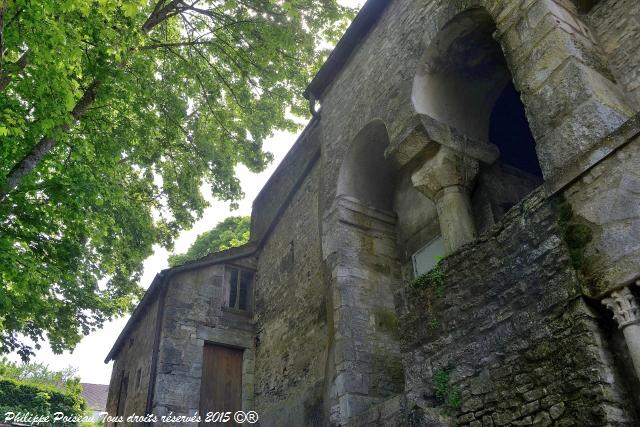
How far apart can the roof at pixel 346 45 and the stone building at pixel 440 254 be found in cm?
3

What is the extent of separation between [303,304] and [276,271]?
5.58 ft

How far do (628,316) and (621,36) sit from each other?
272 centimetres

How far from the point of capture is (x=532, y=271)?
3.60 meters

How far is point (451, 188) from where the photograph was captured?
567cm

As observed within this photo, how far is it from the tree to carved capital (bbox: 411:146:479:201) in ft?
11.0

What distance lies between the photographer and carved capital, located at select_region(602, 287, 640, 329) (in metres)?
2.98

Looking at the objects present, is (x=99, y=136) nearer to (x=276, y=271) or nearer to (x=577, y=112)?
(x=276, y=271)

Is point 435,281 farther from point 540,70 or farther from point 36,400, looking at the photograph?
point 36,400

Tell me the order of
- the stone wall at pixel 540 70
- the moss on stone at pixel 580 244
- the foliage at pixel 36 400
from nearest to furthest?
the moss on stone at pixel 580 244 → the stone wall at pixel 540 70 → the foliage at pixel 36 400

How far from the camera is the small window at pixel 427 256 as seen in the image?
6598 millimetres

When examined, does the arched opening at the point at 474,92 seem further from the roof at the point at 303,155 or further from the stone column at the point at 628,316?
the stone column at the point at 628,316

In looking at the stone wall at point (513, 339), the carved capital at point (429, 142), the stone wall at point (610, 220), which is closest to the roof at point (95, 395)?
the carved capital at point (429, 142)

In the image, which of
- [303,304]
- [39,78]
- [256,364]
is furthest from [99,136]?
[256,364]

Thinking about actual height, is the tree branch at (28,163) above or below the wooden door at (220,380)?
above
